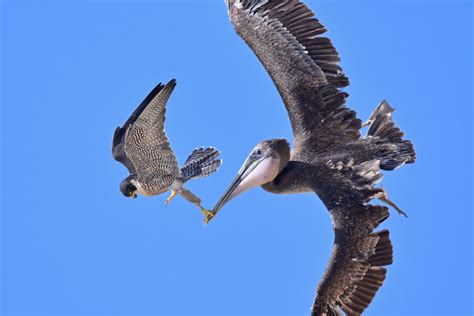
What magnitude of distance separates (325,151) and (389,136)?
1.13 m

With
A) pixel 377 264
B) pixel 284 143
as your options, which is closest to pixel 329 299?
pixel 377 264

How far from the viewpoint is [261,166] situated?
14.9 metres

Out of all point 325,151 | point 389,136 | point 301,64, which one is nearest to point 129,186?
point 301,64

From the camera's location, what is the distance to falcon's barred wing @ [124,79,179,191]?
1683 cm

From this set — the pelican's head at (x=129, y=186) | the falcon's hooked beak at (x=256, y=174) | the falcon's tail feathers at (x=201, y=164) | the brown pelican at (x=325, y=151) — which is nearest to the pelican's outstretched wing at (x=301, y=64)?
the brown pelican at (x=325, y=151)

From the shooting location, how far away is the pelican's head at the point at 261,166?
584 inches

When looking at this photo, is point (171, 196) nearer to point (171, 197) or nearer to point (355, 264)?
point (171, 197)

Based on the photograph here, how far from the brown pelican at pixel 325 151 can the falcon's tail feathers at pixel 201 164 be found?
2.50 m

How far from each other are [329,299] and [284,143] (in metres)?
2.43

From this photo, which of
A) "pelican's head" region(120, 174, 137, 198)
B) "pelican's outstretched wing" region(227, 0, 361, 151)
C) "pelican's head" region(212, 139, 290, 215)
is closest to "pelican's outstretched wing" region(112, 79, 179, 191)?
"pelican's head" region(120, 174, 137, 198)

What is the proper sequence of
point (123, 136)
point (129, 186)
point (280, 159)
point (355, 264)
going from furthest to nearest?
1. point (129, 186)
2. point (123, 136)
3. point (280, 159)
4. point (355, 264)

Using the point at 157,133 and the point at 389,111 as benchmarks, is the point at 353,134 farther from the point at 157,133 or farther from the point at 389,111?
the point at 157,133

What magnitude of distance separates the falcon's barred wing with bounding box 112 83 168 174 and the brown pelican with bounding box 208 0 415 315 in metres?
1.55

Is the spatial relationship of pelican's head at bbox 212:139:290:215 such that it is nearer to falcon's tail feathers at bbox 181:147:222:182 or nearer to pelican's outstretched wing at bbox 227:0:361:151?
pelican's outstretched wing at bbox 227:0:361:151
